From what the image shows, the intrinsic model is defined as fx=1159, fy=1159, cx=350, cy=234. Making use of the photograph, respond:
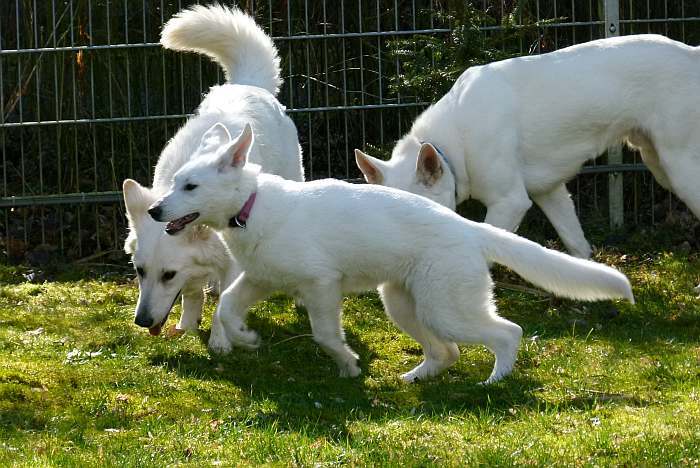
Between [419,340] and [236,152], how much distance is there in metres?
1.41

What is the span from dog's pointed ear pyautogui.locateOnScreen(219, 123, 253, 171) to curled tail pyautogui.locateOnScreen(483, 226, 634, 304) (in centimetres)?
130

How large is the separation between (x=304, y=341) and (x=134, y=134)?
4364mm

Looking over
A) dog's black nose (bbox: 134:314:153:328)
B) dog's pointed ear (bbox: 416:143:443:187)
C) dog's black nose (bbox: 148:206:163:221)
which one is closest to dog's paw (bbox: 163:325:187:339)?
dog's black nose (bbox: 134:314:153:328)

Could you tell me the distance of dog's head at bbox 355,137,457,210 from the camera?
7.71 meters

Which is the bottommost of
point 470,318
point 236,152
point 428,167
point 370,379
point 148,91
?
point 370,379

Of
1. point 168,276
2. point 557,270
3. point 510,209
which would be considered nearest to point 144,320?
point 168,276

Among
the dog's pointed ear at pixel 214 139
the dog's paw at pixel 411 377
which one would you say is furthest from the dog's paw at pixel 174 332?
the dog's paw at pixel 411 377

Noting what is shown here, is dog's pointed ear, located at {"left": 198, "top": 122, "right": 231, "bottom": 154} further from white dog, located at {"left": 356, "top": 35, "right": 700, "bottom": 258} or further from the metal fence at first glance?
the metal fence

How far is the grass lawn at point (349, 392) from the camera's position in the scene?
4645mm

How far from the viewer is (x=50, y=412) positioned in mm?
5500

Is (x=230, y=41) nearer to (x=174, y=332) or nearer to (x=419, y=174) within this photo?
(x=419, y=174)

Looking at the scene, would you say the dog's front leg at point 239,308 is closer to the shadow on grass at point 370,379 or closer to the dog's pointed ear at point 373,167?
the shadow on grass at point 370,379

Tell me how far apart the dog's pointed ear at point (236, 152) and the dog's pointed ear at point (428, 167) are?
1.94 meters

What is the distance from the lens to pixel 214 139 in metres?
6.35
